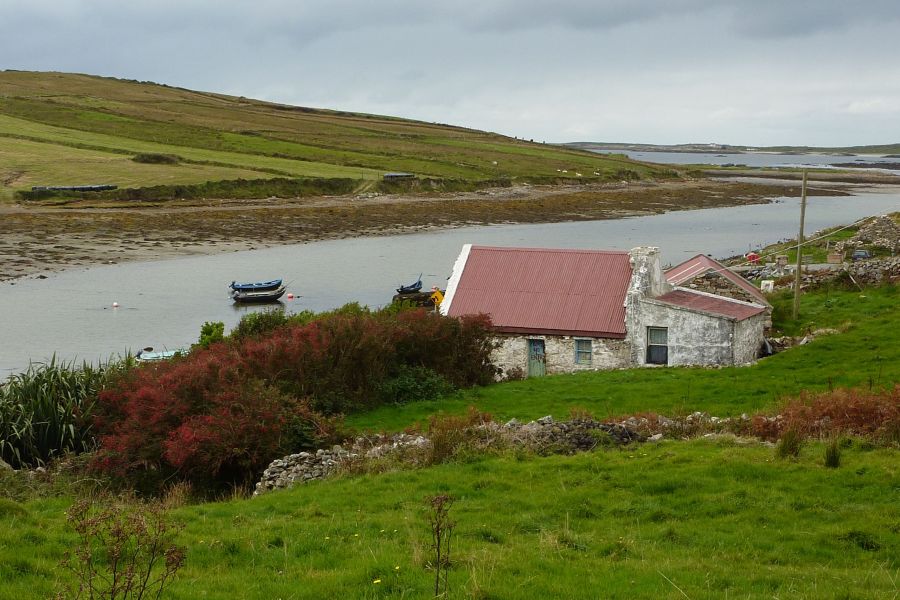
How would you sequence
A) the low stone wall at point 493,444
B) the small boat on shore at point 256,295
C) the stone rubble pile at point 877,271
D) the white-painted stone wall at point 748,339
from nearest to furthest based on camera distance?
the low stone wall at point 493,444 < the white-painted stone wall at point 748,339 < the stone rubble pile at point 877,271 < the small boat on shore at point 256,295

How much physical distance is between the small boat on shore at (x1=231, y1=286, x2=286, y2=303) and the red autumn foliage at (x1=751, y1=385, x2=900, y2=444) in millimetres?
41840

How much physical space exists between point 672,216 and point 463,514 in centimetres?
10902

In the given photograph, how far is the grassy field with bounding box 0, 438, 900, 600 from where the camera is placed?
10.1 metres

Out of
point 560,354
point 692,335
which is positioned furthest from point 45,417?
point 692,335

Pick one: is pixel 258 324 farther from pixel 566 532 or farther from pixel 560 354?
pixel 566 532

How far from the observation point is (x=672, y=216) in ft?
389

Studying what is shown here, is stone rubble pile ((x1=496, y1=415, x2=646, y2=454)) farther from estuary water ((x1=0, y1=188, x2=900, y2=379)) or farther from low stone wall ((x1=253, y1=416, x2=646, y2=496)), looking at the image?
estuary water ((x1=0, y1=188, x2=900, y2=379))

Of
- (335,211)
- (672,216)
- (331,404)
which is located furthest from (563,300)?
(672,216)

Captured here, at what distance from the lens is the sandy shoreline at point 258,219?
71.4 m

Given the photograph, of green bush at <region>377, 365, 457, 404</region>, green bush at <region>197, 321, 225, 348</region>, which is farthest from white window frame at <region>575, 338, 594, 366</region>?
green bush at <region>197, 321, 225, 348</region>

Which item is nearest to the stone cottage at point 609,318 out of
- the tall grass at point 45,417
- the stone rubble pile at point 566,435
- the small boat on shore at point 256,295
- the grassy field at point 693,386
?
the grassy field at point 693,386

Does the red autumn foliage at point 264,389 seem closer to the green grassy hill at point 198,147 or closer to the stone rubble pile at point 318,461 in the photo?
the stone rubble pile at point 318,461

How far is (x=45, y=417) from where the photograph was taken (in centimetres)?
2225

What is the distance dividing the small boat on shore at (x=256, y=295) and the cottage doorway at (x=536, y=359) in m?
29.2
